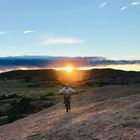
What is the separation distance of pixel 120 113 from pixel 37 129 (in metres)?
6.06

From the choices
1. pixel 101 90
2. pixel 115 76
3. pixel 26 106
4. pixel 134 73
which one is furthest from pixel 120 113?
pixel 134 73

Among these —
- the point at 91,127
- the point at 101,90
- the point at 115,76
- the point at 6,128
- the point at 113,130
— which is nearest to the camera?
the point at 113,130

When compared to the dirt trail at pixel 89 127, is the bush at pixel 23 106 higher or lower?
lower

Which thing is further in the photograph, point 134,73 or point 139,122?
point 134,73

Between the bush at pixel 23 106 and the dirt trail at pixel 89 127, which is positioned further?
the bush at pixel 23 106

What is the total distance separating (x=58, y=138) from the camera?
26.3 m

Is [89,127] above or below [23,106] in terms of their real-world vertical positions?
above

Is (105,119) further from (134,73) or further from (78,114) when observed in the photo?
(134,73)

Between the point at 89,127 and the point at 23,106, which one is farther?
the point at 23,106

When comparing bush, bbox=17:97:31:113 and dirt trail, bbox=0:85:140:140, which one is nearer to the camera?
dirt trail, bbox=0:85:140:140

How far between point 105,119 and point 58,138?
3.39 meters

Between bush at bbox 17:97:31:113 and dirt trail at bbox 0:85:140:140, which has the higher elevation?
dirt trail at bbox 0:85:140:140

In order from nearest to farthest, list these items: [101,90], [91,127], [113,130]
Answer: [113,130]
[91,127]
[101,90]

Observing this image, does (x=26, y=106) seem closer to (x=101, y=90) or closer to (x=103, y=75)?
(x=101, y=90)
